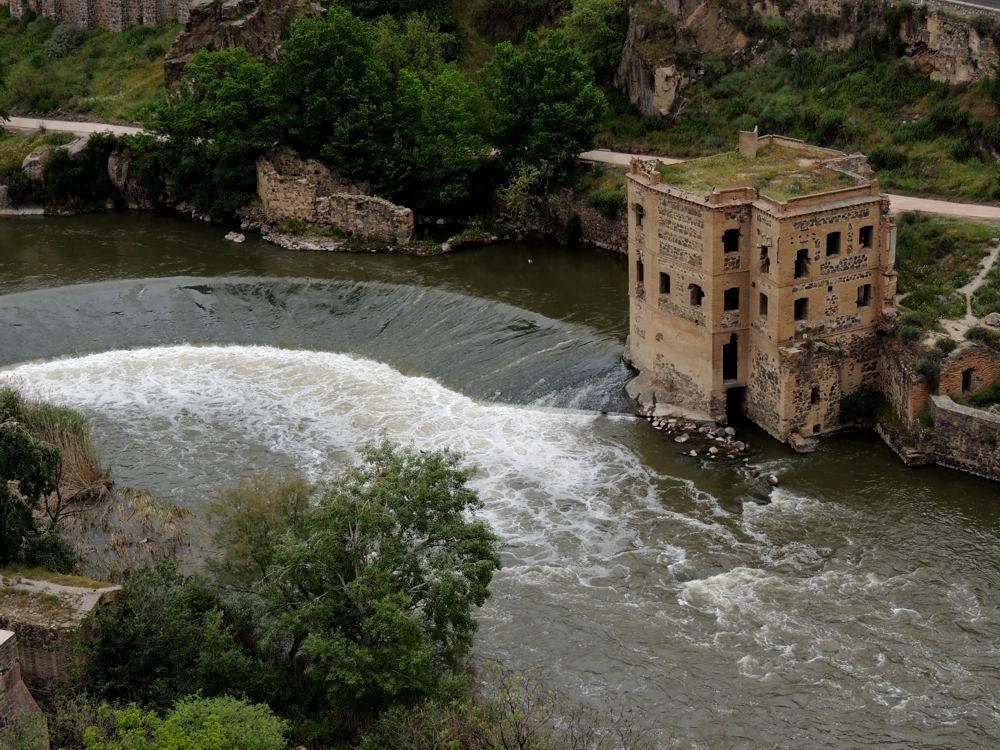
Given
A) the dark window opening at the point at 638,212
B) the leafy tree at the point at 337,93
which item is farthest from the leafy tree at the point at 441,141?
the dark window opening at the point at 638,212

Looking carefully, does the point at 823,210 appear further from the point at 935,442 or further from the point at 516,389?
the point at 516,389

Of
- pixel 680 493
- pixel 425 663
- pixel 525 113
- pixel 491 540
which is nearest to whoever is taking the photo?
pixel 425 663

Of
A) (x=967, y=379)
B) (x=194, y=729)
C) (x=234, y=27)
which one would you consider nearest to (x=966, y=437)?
(x=967, y=379)

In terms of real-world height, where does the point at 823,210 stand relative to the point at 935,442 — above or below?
above

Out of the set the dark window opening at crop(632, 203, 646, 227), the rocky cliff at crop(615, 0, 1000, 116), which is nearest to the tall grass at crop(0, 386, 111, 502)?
the dark window opening at crop(632, 203, 646, 227)

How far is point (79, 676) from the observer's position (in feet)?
114

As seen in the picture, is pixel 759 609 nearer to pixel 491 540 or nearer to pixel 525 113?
pixel 491 540

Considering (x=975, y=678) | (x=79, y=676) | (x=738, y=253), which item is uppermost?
(x=738, y=253)

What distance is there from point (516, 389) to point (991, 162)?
87.0 ft

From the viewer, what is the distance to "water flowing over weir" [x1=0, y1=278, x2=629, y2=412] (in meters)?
58.5

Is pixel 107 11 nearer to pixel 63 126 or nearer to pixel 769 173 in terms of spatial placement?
pixel 63 126

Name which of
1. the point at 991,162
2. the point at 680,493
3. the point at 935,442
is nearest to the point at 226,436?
the point at 680,493

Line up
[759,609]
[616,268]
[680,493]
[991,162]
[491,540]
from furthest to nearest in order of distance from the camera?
[616,268]
[991,162]
[680,493]
[759,609]
[491,540]

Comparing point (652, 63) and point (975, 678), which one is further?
point (652, 63)
